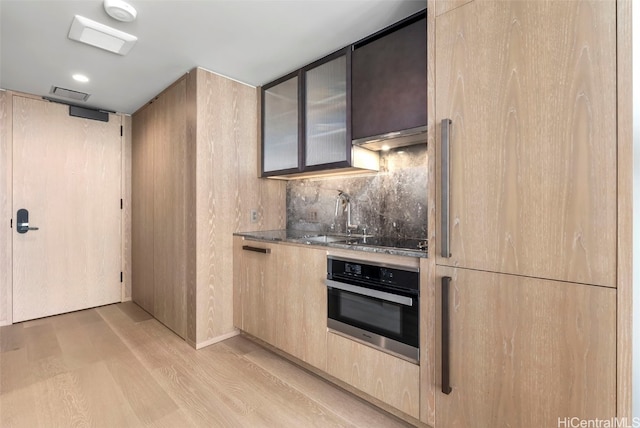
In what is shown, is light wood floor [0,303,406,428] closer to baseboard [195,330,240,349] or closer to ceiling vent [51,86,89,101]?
baseboard [195,330,240,349]

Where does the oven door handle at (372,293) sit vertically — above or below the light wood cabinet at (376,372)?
above

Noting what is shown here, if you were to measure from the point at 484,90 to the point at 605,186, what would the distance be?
1.95ft

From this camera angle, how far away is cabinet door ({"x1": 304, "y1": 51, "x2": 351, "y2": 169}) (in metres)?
2.22

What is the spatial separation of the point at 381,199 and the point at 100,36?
2283 mm

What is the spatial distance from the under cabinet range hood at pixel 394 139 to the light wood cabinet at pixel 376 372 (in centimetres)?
130

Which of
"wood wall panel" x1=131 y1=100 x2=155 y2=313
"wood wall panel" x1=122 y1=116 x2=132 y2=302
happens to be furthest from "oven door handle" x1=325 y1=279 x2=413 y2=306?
"wood wall panel" x1=122 y1=116 x2=132 y2=302

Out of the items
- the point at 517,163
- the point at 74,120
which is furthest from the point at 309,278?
the point at 74,120

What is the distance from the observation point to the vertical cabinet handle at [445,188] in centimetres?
143

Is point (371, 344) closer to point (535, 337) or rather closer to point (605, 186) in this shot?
point (535, 337)

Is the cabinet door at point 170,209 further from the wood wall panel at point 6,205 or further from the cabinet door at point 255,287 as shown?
the wood wall panel at point 6,205

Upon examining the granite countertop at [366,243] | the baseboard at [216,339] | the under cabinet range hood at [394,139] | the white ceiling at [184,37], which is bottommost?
the baseboard at [216,339]

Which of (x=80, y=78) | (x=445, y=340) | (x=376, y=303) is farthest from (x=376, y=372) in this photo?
(x=80, y=78)

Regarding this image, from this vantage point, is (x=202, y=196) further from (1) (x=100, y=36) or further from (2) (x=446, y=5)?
(2) (x=446, y=5)

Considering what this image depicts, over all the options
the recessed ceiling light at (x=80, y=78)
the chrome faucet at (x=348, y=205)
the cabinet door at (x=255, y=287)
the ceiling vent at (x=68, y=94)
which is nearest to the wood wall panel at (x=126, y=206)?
the ceiling vent at (x=68, y=94)
